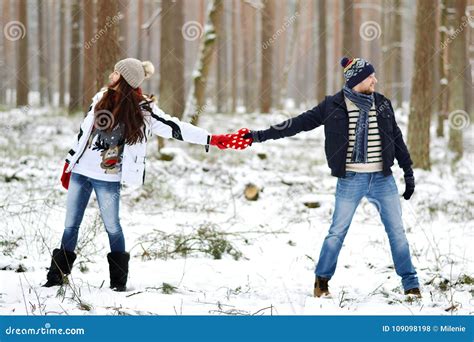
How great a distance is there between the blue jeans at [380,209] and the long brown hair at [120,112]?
1.75m

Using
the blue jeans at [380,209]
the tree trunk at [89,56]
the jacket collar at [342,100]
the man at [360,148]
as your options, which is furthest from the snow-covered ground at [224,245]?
the tree trunk at [89,56]

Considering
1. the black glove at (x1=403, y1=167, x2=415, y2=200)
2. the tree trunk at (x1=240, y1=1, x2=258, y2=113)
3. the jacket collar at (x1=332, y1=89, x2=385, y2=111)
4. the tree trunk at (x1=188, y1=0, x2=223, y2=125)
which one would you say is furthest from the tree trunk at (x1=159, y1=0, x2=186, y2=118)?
the tree trunk at (x1=240, y1=1, x2=258, y2=113)

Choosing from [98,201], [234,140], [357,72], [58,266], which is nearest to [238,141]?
[234,140]

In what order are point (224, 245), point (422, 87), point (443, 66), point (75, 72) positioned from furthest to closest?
point (75, 72) → point (443, 66) → point (422, 87) → point (224, 245)

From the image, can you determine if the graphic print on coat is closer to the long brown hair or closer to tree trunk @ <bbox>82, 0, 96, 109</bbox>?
the long brown hair

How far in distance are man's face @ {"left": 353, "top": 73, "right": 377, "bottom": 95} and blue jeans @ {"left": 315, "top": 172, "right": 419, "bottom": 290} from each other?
68 centimetres

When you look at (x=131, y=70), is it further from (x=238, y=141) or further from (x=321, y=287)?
(x=321, y=287)

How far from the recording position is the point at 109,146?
4.65 m

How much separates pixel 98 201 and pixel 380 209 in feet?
7.71

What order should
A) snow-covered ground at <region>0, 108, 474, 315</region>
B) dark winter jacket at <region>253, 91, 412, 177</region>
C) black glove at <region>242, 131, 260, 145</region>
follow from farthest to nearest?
black glove at <region>242, 131, 260, 145</region> → dark winter jacket at <region>253, 91, 412, 177</region> → snow-covered ground at <region>0, 108, 474, 315</region>

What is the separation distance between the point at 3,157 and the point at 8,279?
22.1 feet

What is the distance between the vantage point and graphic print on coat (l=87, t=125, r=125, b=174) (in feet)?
15.2

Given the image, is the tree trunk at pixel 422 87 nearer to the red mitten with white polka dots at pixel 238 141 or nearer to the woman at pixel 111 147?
→ the red mitten with white polka dots at pixel 238 141

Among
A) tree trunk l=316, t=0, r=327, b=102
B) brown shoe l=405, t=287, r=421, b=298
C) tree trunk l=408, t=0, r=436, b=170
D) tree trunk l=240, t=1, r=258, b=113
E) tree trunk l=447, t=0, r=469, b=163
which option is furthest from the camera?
tree trunk l=240, t=1, r=258, b=113
